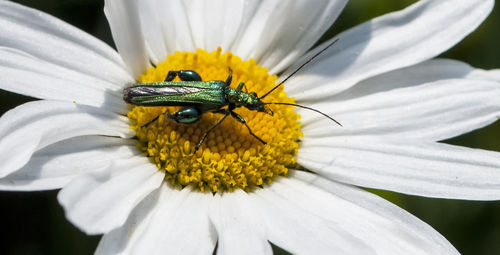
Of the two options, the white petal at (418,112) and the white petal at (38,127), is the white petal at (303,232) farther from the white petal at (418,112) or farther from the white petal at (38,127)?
the white petal at (38,127)

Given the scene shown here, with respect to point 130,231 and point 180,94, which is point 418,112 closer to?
point 180,94

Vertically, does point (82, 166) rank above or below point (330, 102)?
below

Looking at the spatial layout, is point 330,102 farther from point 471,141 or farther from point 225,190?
point 471,141

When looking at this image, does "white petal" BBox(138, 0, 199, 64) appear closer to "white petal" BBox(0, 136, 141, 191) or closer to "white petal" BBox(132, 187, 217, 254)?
"white petal" BBox(0, 136, 141, 191)

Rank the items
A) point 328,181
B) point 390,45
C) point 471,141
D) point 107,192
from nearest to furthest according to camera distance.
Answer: point 107,192 < point 328,181 < point 390,45 < point 471,141

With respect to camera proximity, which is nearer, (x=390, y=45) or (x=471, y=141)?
(x=390, y=45)

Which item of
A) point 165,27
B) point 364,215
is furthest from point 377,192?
point 165,27

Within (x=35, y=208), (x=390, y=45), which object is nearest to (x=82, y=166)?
(x=35, y=208)
